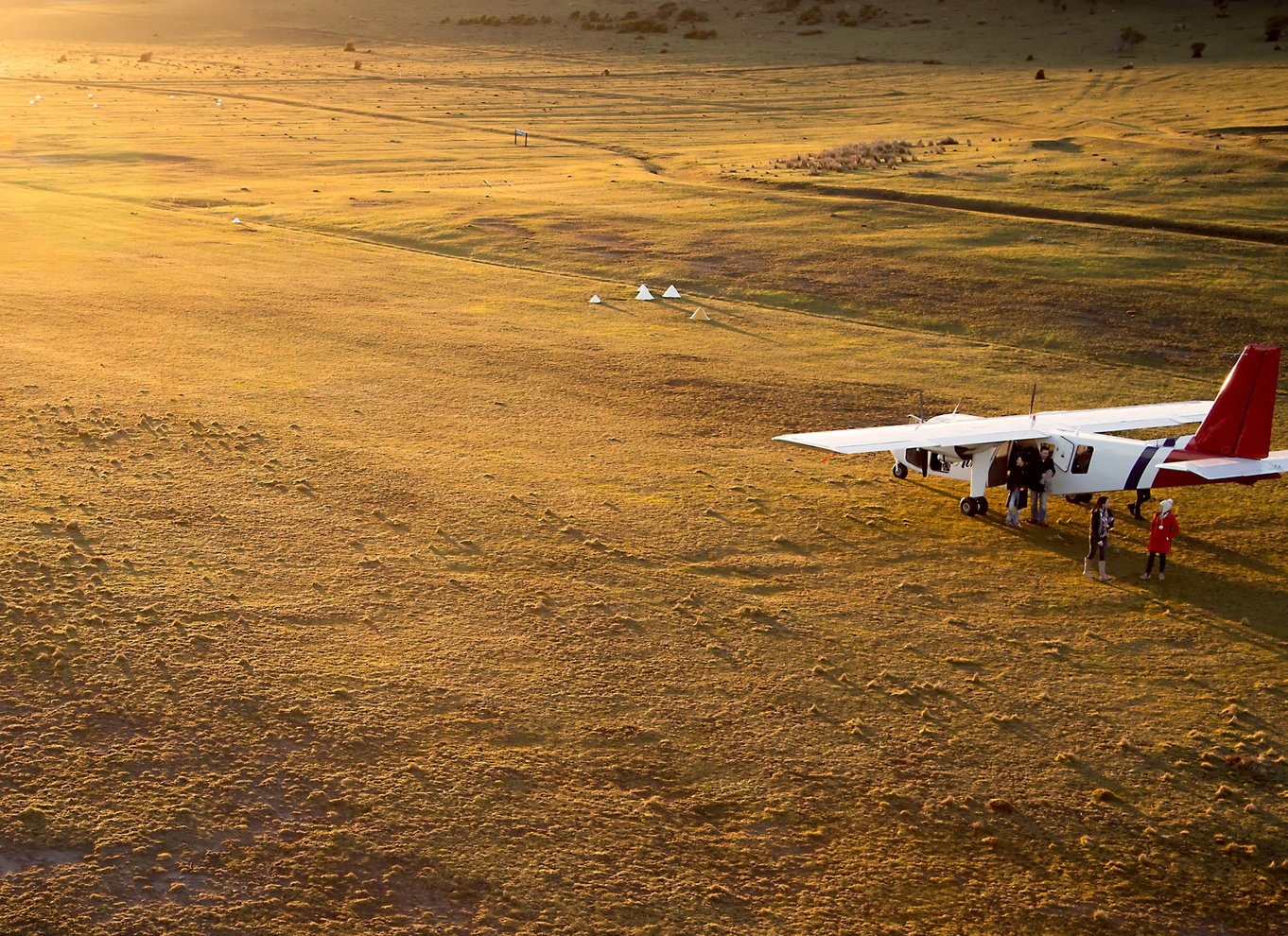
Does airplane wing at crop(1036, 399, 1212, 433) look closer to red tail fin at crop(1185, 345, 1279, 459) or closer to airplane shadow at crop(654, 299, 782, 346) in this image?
red tail fin at crop(1185, 345, 1279, 459)

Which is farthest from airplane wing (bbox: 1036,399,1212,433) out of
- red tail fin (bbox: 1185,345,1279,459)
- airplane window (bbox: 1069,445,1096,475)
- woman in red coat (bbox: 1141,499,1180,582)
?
woman in red coat (bbox: 1141,499,1180,582)

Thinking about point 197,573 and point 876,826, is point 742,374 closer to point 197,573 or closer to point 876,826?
point 197,573

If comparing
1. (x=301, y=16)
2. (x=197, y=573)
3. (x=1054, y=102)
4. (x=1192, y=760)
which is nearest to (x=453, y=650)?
(x=197, y=573)

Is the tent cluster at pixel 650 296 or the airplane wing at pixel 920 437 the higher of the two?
the tent cluster at pixel 650 296

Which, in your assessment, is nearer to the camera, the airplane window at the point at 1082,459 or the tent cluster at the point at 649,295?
the airplane window at the point at 1082,459

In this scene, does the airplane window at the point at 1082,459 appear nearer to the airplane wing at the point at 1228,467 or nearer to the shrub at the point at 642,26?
the airplane wing at the point at 1228,467

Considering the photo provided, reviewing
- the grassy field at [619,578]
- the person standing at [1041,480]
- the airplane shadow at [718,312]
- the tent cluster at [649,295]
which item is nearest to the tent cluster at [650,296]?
the tent cluster at [649,295]

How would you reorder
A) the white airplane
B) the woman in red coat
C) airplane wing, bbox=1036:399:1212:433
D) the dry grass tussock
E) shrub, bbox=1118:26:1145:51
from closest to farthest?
the woman in red coat
the white airplane
airplane wing, bbox=1036:399:1212:433
the dry grass tussock
shrub, bbox=1118:26:1145:51

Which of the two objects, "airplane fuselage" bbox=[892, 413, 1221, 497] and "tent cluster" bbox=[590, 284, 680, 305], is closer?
"airplane fuselage" bbox=[892, 413, 1221, 497]
